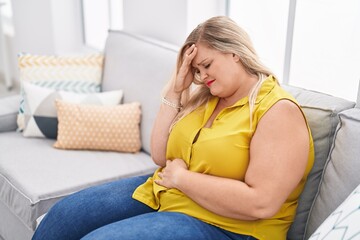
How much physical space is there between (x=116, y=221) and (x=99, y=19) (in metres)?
2.21

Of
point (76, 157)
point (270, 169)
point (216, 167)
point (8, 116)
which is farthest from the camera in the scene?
point (8, 116)

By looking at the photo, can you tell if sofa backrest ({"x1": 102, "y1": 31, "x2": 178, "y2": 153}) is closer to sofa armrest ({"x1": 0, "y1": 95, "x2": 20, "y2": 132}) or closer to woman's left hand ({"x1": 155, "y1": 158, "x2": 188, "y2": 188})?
sofa armrest ({"x1": 0, "y1": 95, "x2": 20, "y2": 132})

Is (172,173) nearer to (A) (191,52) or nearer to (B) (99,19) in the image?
(A) (191,52)

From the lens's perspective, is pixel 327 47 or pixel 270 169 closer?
pixel 270 169

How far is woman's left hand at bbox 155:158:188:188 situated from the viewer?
1.55 meters

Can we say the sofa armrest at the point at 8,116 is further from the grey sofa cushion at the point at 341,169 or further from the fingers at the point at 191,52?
the grey sofa cushion at the point at 341,169

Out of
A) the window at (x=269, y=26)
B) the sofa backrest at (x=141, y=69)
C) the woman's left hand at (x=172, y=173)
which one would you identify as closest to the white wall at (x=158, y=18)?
the sofa backrest at (x=141, y=69)

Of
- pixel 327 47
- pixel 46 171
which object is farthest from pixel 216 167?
pixel 46 171

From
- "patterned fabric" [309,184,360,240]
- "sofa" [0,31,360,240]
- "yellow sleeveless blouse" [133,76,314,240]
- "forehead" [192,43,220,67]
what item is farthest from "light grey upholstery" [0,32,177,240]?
"patterned fabric" [309,184,360,240]

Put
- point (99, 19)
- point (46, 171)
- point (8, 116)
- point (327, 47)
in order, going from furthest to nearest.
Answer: point (99, 19), point (8, 116), point (46, 171), point (327, 47)

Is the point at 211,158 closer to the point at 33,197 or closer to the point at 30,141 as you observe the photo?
the point at 33,197

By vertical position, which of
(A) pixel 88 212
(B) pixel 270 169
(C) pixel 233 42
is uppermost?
(C) pixel 233 42

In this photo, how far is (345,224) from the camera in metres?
1.15

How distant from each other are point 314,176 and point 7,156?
4.52ft
